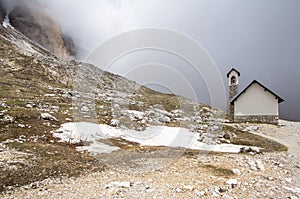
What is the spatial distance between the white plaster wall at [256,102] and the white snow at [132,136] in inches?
881

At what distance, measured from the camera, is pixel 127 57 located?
18000 millimetres

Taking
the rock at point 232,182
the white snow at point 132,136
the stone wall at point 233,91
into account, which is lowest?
the rock at point 232,182

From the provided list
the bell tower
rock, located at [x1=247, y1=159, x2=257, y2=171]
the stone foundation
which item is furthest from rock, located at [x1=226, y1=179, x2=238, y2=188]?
the bell tower

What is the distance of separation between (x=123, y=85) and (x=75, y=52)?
8902 centimetres

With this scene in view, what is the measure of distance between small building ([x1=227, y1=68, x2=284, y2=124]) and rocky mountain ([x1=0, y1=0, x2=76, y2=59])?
121455 millimetres

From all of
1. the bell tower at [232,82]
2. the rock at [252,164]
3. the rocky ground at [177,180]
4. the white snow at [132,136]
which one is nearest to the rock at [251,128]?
the bell tower at [232,82]

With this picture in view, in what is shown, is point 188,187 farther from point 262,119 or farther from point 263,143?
point 262,119

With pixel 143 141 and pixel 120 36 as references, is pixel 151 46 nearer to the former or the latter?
pixel 120 36

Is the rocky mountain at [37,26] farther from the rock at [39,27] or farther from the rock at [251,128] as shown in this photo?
the rock at [251,128]

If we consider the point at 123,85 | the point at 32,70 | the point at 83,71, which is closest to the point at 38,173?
the point at 32,70

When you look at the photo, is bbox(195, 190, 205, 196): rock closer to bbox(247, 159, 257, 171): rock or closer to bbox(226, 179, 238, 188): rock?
bbox(226, 179, 238, 188): rock

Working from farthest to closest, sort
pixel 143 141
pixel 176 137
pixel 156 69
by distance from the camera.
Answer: pixel 176 137 < pixel 143 141 < pixel 156 69

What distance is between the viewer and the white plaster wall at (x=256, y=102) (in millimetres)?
42094

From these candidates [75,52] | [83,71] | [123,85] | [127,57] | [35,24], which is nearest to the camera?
[127,57]
